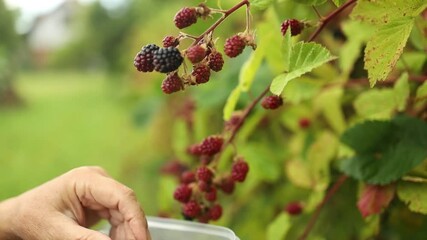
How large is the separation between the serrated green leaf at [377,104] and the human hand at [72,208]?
288mm

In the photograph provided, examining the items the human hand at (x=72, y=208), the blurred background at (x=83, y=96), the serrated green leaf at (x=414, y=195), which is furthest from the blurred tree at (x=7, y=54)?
the serrated green leaf at (x=414, y=195)

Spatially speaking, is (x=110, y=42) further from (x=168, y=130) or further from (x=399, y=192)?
(x=399, y=192)

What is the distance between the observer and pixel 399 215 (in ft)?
2.65

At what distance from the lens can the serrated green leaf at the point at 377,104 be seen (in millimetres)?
703

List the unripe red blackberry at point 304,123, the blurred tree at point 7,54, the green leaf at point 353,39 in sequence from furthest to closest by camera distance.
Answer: the blurred tree at point 7,54 → the unripe red blackberry at point 304,123 → the green leaf at point 353,39

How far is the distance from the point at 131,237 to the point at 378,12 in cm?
28

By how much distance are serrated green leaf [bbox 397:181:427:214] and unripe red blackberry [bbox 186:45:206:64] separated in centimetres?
27

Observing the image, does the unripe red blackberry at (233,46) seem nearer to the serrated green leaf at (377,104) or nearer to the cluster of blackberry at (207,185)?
the cluster of blackberry at (207,185)

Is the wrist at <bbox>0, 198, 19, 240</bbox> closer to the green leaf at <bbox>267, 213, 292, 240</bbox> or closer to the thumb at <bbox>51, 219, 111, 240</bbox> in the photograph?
the thumb at <bbox>51, 219, 111, 240</bbox>

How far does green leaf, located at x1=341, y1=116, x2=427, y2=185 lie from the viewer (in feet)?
2.08

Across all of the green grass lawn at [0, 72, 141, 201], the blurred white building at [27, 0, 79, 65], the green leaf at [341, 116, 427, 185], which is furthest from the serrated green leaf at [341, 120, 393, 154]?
the blurred white building at [27, 0, 79, 65]

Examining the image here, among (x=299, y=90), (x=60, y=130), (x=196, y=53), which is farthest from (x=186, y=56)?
(x=60, y=130)

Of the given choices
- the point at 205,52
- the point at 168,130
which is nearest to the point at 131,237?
the point at 205,52

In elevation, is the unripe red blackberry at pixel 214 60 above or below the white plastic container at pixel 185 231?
above
